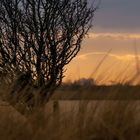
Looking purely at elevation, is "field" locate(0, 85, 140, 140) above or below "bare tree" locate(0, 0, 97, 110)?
below

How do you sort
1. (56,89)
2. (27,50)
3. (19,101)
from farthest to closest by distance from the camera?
(27,50) < (56,89) < (19,101)

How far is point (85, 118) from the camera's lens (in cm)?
681

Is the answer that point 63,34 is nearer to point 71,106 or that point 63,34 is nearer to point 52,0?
point 52,0

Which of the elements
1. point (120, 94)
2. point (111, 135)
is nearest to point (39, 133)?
point (111, 135)

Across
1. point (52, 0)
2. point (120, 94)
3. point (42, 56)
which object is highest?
point (52, 0)

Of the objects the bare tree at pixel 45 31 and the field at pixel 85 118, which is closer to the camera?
the field at pixel 85 118

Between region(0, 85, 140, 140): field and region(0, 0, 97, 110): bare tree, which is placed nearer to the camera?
region(0, 85, 140, 140): field

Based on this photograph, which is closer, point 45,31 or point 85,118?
point 85,118

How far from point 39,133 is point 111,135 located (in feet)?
2.52

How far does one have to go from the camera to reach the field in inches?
255

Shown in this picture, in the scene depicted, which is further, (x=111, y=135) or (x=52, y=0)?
(x=52, y=0)

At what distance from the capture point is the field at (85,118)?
6.48 meters

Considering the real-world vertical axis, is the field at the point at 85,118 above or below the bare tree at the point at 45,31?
below

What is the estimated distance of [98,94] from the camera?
7.32m
